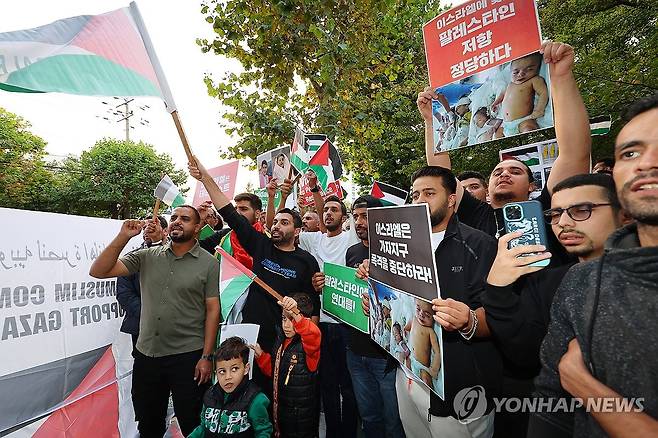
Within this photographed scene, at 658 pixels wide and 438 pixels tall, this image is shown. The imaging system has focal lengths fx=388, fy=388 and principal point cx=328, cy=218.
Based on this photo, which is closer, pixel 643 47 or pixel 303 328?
pixel 303 328

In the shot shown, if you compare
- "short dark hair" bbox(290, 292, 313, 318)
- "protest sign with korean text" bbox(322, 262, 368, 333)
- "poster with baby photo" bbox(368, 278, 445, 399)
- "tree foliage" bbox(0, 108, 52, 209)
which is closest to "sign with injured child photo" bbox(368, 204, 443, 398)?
"poster with baby photo" bbox(368, 278, 445, 399)

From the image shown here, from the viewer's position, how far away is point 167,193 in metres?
4.04

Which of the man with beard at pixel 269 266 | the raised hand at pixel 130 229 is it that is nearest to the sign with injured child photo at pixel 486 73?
the man with beard at pixel 269 266

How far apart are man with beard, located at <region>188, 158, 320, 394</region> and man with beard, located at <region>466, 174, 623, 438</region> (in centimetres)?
195

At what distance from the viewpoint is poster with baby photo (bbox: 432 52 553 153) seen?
236 centimetres

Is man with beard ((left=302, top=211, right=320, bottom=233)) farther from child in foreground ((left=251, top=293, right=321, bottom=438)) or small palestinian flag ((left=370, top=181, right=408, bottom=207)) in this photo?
child in foreground ((left=251, top=293, right=321, bottom=438))

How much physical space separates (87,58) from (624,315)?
298 centimetres

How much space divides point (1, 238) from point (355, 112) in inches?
283

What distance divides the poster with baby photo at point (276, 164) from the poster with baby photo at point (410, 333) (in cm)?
294

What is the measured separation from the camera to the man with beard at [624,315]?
99 centimetres

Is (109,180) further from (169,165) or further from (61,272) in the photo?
(61,272)

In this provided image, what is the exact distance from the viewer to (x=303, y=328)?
115 inches

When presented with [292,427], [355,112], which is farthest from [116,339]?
[355,112]

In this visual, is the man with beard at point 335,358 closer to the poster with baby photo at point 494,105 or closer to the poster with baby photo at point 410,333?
the poster with baby photo at point 410,333
